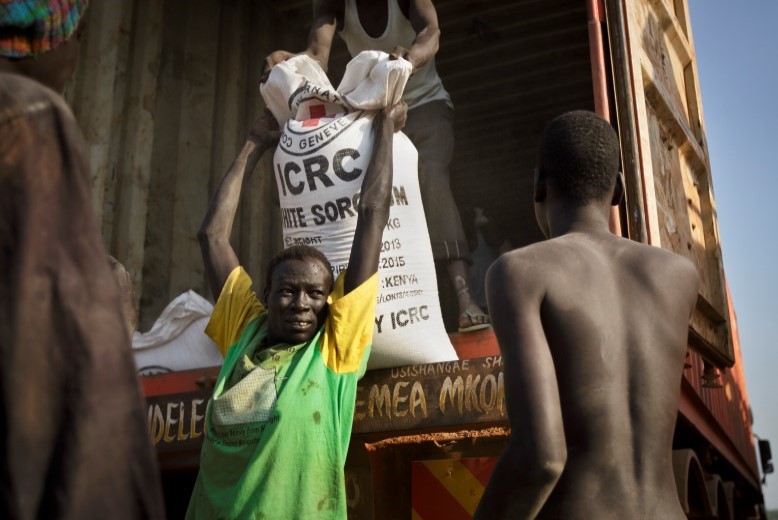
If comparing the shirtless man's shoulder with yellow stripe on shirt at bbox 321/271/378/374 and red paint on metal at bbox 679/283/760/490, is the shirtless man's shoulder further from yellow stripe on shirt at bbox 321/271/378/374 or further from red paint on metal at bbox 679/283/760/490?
red paint on metal at bbox 679/283/760/490

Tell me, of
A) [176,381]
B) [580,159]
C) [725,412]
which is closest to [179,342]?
[176,381]

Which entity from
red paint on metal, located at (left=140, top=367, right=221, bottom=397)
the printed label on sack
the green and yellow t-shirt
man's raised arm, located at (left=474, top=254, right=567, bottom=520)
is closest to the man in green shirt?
the green and yellow t-shirt

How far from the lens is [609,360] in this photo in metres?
1.26

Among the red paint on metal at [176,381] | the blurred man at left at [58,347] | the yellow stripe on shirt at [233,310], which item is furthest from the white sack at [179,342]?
the blurred man at left at [58,347]

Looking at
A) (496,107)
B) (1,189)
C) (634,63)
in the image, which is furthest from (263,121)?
(496,107)

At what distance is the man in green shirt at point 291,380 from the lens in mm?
1699

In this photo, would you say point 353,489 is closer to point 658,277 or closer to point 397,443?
point 397,443

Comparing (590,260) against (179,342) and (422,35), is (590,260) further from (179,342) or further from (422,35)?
(179,342)

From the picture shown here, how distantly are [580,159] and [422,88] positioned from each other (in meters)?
1.97

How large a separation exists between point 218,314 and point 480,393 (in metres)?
0.71

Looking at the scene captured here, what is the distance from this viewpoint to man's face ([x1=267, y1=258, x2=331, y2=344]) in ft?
6.38

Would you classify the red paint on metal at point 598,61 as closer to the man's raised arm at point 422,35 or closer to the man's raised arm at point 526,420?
the man's raised arm at point 422,35

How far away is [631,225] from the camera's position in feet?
8.30

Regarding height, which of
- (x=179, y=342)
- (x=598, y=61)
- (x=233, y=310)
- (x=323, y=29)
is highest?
(x=323, y=29)
